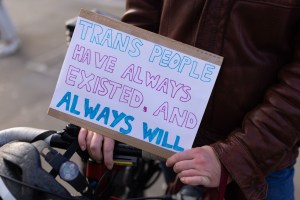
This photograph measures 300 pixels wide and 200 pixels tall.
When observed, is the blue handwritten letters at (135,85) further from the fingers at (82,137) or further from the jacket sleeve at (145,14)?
the jacket sleeve at (145,14)

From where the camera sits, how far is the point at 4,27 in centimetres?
Result: 577

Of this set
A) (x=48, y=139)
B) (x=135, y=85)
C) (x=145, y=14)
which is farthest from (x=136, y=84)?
(x=145, y=14)

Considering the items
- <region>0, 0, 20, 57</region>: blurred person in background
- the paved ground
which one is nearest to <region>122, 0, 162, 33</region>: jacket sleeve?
the paved ground

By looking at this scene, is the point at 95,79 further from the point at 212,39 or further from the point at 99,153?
the point at 212,39

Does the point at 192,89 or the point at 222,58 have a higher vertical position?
the point at 222,58

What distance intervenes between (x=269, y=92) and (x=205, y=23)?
0.31 metres

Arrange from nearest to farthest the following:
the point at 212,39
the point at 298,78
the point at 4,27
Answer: the point at 298,78 → the point at 212,39 → the point at 4,27

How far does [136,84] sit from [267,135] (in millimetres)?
444

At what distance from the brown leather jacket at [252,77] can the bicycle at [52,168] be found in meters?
0.25

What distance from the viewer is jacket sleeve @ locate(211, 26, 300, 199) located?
1349 millimetres

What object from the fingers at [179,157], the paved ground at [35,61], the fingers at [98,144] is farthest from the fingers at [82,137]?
the paved ground at [35,61]

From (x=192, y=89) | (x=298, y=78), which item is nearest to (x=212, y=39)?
(x=192, y=89)

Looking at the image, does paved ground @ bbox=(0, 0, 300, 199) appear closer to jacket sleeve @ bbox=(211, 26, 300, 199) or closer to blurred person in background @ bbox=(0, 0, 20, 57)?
blurred person in background @ bbox=(0, 0, 20, 57)

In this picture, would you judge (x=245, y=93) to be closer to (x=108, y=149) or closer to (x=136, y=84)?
(x=136, y=84)
